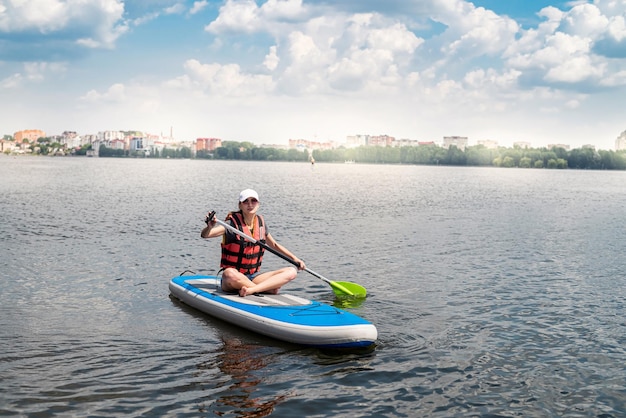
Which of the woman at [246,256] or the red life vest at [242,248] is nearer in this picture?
the woman at [246,256]

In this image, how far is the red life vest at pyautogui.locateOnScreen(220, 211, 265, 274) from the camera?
10.9 m

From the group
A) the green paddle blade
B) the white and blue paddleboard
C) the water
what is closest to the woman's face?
the white and blue paddleboard

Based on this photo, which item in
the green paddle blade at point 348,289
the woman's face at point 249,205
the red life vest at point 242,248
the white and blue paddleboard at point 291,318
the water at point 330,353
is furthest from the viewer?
the green paddle blade at point 348,289

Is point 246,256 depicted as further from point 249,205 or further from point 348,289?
point 348,289

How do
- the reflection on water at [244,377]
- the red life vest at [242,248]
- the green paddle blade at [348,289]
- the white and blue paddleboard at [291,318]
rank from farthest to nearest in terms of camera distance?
the green paddle blade at [348,289], the red life vest at [242,248], the white and blue paddleboard at [291,318], the reflection on water at [244,377]

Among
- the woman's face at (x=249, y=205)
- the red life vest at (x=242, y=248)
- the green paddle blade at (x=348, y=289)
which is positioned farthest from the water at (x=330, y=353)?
the woman's face at (x=249, y=205)

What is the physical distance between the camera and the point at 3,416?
7.16m

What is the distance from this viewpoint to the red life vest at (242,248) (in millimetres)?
10867

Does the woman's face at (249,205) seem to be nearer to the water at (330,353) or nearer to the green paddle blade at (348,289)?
the water at (330,353)

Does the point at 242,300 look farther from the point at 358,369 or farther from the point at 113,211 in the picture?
the point at 113,211

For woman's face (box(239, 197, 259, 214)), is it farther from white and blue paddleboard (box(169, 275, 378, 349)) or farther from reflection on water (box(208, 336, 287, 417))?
reflection on water (box(208, 336, 287, 417))

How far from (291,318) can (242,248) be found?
1.82 metres

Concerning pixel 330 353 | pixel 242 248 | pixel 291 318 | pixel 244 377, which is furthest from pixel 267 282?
pixel 244 377

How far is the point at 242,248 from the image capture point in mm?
10930
